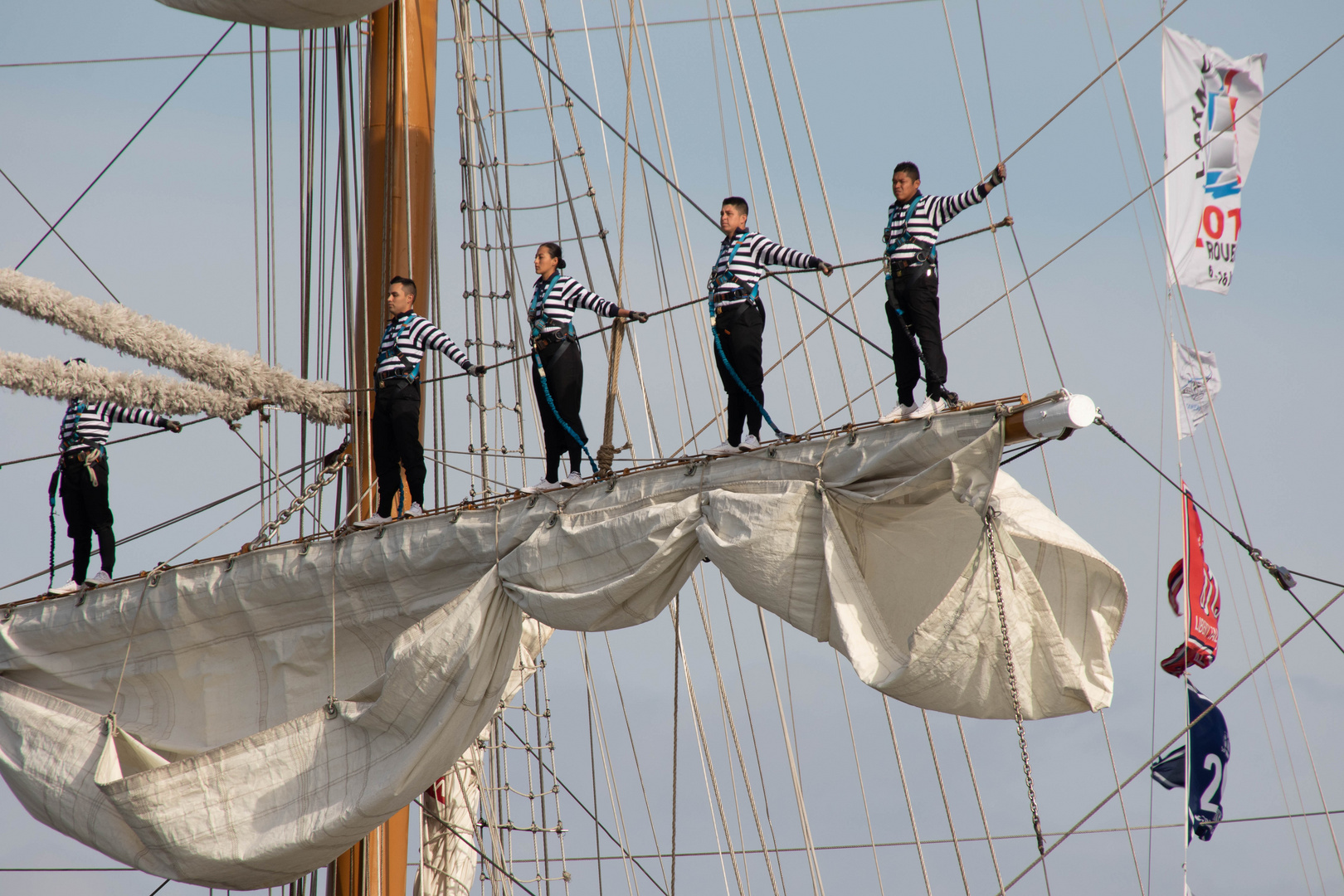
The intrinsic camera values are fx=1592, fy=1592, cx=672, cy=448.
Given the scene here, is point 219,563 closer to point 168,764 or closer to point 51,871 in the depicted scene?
point 168,764

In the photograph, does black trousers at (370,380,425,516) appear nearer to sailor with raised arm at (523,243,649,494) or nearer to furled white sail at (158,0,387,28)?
sailor with raised arm at (523,243,649,494)

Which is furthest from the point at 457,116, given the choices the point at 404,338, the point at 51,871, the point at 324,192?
the point at 51,871

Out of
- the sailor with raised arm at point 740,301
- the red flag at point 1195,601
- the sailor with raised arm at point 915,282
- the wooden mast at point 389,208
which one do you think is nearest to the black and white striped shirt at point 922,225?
the sailor with raised arm at point 915,282

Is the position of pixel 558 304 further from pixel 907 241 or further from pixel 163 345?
pixel 163 345

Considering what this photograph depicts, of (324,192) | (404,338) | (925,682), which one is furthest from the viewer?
(324,192)

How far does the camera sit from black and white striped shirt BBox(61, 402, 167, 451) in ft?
31.4

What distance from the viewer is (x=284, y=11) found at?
416 inches

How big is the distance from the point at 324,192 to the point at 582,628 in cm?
507

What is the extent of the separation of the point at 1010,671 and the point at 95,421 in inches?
226

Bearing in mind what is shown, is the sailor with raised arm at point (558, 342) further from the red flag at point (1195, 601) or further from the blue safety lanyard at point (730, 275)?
the red flag at point (1195, 601)

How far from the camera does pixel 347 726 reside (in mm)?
8820

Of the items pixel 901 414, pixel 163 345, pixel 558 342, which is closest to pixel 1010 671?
pixel 901 414

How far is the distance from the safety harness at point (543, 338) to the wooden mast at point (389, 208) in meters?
2.14

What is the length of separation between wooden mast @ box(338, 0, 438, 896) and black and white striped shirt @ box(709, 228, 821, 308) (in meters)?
3.24
